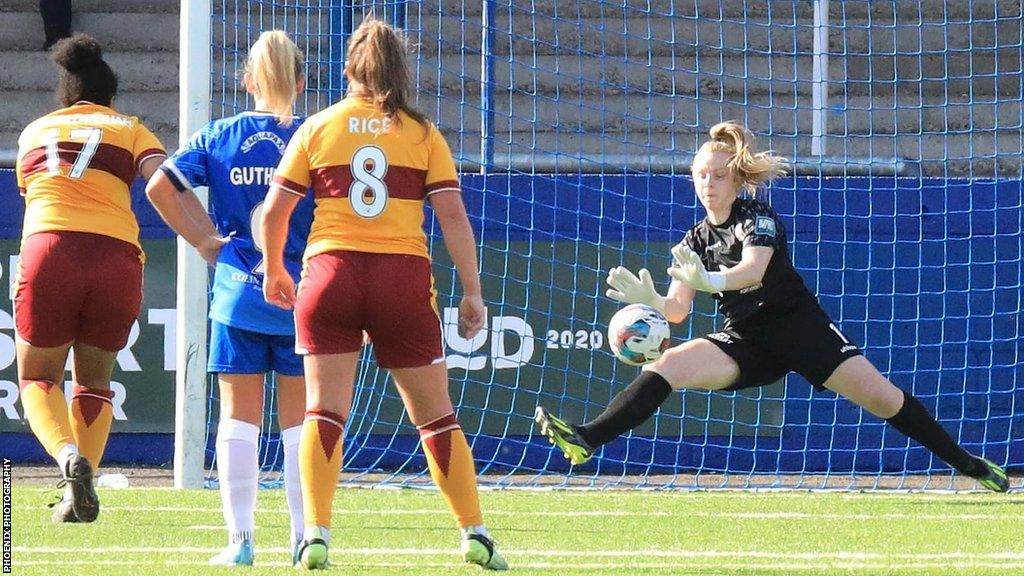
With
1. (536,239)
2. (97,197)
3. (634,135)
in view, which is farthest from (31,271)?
(634,135)

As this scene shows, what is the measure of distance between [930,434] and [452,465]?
300cm

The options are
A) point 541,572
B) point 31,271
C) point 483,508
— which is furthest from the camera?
point 483,508

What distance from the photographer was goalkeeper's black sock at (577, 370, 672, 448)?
6469mm

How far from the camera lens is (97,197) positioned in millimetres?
5828

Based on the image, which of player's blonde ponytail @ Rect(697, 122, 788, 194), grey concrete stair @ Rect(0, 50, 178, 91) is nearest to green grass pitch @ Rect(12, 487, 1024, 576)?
player's blonde ponytail @ Rect(697, 122, 788, 194)

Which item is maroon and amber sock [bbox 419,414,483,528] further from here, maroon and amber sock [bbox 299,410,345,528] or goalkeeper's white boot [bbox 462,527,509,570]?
maroon and amber sock [bbox 299,410,345,528]

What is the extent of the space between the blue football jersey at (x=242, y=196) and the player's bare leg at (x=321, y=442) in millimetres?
438

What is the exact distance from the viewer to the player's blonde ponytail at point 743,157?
6496mm

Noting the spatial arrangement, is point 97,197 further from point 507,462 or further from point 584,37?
point 584,37

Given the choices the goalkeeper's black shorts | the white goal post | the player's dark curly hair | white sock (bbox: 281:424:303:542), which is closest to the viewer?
white sock (bbox: 281:424:303:542)

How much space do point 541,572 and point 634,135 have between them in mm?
7336

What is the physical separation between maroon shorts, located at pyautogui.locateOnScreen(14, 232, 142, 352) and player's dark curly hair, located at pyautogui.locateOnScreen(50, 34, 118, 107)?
0.58 meters

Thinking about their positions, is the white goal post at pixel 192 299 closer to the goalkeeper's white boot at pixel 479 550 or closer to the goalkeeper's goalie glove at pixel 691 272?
the goalkeeper's goalie glove at pixel 691 272

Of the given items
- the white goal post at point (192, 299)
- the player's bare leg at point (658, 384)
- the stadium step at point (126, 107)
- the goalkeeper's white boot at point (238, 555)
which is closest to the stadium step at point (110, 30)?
the stadium step at point (126, 107)
